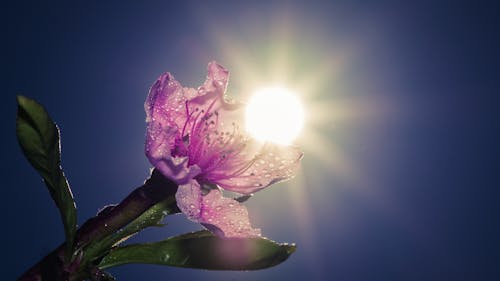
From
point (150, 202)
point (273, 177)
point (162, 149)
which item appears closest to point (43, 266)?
point (150, 202)

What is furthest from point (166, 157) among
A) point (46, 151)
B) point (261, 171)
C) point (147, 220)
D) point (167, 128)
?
point (261, 171)

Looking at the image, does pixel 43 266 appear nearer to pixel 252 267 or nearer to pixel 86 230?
pixel 86 230

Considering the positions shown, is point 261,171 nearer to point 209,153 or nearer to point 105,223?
point 209,153

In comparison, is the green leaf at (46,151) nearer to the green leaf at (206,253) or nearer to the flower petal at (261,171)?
the green leaf at (206,253)

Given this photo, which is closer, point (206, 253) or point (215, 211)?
point (206, 253)

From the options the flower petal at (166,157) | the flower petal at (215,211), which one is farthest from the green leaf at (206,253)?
the flower petal at (166,157)

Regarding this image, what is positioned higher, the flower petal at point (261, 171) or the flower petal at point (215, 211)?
the flower petal at point (261, 171)

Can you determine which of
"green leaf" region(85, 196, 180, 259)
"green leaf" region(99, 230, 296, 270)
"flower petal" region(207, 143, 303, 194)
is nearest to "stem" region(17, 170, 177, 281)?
"green leaf" region(85, 196, 180, 259)
